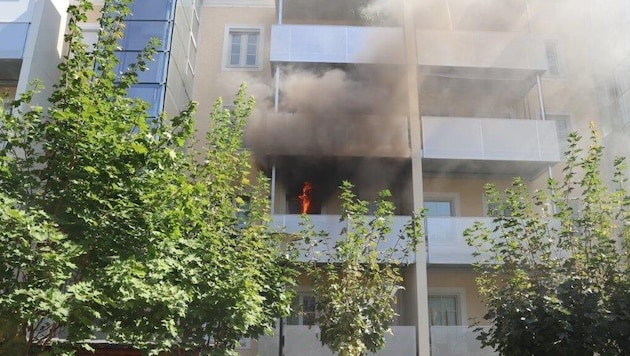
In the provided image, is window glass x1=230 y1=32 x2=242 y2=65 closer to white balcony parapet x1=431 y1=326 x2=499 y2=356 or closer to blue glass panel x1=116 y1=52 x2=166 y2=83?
blue glass panel x1=116 y1=52 x2=166 y2=83

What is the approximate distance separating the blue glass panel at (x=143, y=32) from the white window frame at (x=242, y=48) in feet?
7.92

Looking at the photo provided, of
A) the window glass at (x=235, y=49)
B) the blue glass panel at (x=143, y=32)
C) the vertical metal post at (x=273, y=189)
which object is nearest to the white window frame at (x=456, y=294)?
the vertical metal post at (x=273, y=189)

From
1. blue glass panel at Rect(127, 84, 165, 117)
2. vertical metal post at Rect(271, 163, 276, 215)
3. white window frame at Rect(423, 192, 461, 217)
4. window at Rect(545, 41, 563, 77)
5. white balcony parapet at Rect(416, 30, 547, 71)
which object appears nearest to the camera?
blue glass panel at Rect(127, 84, 165, 117)

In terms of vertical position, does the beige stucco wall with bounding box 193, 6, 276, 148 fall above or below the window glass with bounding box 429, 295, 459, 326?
above

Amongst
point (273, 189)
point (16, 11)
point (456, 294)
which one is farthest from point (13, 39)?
point (456, 294)

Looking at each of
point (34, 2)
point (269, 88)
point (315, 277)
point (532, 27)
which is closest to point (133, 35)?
point (34, 2)

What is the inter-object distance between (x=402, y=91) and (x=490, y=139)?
7.93 ft

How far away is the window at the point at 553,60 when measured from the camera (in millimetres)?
15047

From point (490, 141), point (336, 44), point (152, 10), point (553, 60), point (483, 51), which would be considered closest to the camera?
point (152, 10)

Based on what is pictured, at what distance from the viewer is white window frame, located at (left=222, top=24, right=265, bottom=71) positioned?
49.0ft

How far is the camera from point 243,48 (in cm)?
1530

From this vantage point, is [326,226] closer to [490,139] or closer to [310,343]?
[310,343]

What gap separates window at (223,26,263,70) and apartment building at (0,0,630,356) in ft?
0.14

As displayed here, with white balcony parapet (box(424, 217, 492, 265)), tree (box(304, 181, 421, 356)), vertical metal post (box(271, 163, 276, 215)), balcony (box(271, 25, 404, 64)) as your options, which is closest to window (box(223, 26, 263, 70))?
balcony (box(271, 25, 404, 64))
